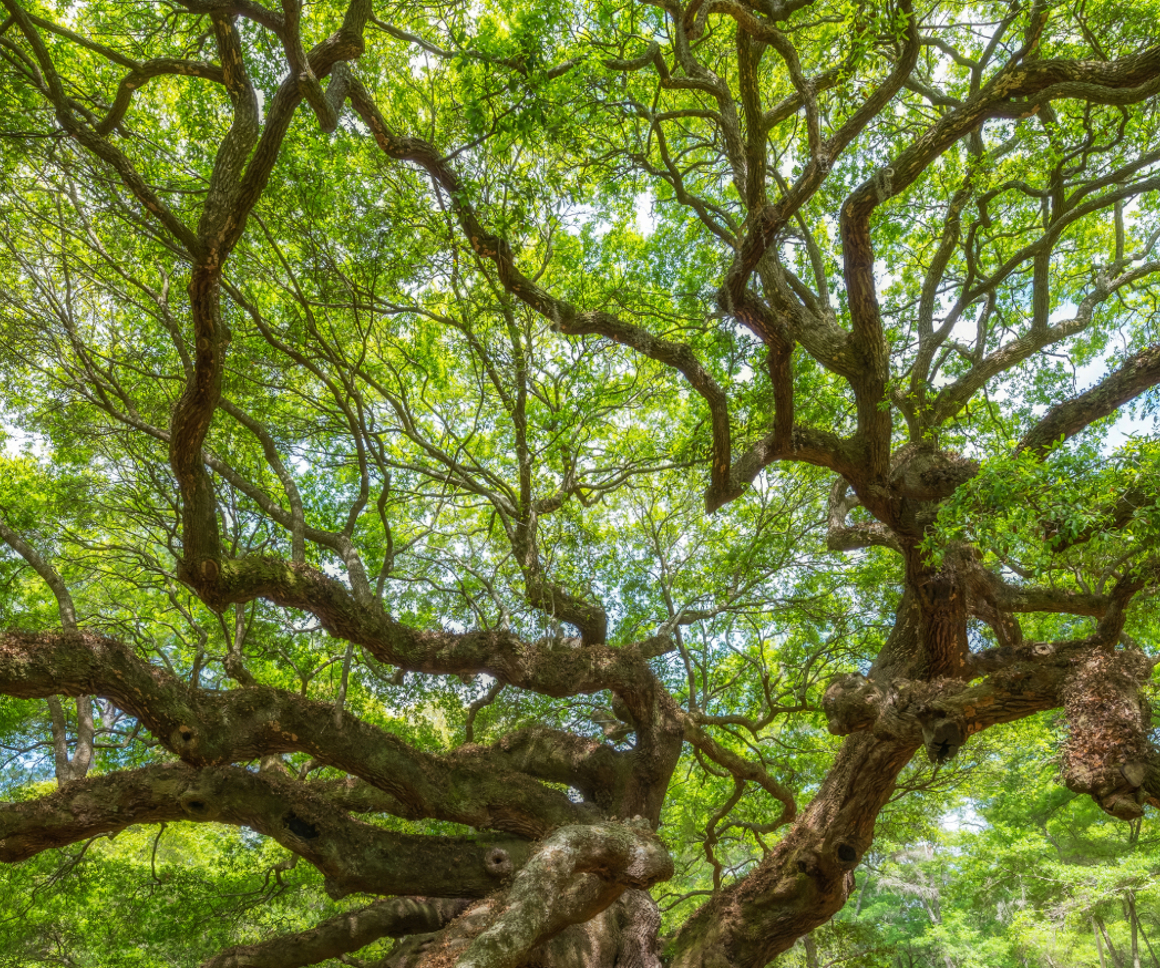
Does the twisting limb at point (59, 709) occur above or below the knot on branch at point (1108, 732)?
above

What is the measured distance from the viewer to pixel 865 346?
233 inches

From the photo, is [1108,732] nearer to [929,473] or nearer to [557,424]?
[929,473]

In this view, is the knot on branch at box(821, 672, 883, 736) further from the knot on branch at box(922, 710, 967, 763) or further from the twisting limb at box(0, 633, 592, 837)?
the twisting limb at box(0, 633, 592, 837)

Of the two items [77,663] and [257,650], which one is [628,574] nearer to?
[257,650]

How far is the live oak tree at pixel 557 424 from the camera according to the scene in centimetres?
473

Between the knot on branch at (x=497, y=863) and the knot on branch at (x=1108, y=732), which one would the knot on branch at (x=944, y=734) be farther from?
the knot on branch at (x=497, y=863)

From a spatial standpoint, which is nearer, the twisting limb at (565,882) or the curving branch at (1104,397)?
the twisting limb at (565,882)

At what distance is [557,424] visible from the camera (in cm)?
700

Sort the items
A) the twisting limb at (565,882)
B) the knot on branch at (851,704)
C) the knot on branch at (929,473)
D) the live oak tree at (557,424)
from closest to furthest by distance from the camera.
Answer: the twisting limb at (565,882) < the live oak tree at (557,424) < the knot on branch at (851,704) < the knot on branch at (929,473)

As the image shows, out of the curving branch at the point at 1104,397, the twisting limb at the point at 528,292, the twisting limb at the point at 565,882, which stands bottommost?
the twisting limb at the point at 565,882

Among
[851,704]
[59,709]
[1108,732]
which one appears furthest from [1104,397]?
[59,709]

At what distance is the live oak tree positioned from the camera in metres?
4.73

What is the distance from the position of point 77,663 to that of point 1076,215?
8845 millimetres

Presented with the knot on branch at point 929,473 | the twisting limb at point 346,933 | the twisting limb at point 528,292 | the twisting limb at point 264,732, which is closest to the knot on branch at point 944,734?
the knot on branch at point 929,473
